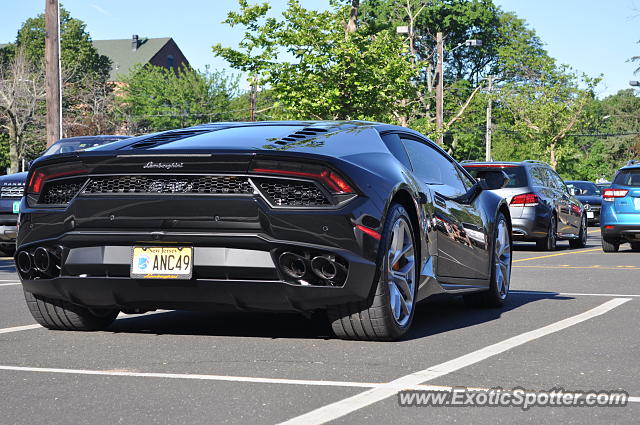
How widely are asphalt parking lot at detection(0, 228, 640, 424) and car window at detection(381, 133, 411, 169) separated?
114cm

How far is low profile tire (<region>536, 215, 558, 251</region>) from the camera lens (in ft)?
61.1

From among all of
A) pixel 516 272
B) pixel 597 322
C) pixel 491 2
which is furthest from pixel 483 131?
pixel 597 322

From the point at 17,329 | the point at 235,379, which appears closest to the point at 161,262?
the point at 235,379

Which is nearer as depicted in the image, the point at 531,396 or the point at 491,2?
the point at 531,396

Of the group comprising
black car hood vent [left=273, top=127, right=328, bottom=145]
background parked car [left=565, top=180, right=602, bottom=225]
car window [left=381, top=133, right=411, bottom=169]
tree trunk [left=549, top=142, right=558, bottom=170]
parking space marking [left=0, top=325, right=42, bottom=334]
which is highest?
black car hood vent [left=273, top=127, right=328, bottom=145]

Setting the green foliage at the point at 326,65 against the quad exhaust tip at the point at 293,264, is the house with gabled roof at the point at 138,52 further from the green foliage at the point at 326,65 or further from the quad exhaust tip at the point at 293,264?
the quad exhaust tip at the point at 293,264

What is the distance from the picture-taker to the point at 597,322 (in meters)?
7.48

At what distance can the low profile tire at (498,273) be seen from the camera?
8352mm

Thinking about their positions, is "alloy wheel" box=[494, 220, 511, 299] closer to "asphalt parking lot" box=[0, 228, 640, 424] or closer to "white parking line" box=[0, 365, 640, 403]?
"asphalt parking lot" box=[0, 228, 640, 424]

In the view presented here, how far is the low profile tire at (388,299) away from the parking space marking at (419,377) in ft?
1.81

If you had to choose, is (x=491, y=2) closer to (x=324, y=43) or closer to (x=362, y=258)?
(x=324, y=43)

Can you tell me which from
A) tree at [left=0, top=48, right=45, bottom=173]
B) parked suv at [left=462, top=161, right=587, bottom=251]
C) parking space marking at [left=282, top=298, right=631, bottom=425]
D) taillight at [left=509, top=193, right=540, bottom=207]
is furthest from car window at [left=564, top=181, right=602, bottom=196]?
tree at [left=0, top=48, right=45, bottom=173]

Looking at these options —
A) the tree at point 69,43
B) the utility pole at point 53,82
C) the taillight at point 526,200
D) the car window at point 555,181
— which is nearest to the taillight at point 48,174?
the taillight at point 526,200

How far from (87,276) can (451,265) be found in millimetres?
2599
